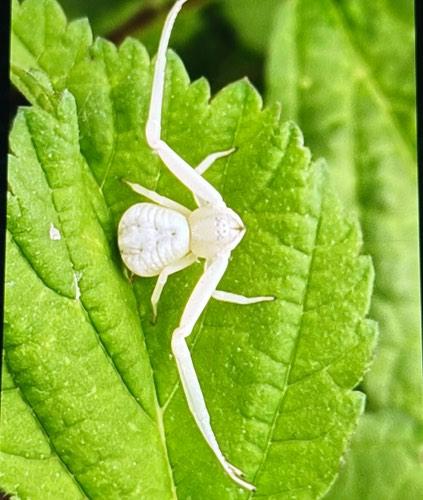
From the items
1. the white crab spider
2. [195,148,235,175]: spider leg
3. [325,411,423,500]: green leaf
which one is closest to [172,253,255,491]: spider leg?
the white crab spider

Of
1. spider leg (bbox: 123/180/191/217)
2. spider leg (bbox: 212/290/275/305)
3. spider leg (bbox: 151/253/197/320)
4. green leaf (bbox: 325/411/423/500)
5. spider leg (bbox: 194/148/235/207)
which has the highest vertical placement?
spider leg (bbox: 194/148/235/207)

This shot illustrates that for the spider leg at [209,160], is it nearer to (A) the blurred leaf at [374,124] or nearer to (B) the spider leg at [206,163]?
(B) the spider leg at [206,163]

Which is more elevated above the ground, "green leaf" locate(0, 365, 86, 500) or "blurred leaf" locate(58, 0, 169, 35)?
"blurred leaf" locate(58, 0, 169, 35)

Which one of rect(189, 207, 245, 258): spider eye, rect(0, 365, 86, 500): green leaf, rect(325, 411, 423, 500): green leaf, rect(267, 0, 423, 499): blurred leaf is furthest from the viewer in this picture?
rect(267, 0, 423, 499): blurred leaf

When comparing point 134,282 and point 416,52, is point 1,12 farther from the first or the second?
point 416,52

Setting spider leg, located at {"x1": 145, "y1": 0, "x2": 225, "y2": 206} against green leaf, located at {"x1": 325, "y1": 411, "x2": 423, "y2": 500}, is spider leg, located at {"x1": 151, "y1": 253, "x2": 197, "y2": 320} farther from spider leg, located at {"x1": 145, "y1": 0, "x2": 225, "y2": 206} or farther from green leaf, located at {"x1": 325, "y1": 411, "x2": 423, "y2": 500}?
green leaf, located at {"x1": 325, "y1": 411, "x2": 423, "y2": 500}

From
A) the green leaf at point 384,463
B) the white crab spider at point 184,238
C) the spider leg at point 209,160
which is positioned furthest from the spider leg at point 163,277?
the green leaf at point 384,463

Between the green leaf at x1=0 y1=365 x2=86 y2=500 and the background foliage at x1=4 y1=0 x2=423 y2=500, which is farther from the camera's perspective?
the background foliage at x1=4 y1=0 x2=423 y2=500
